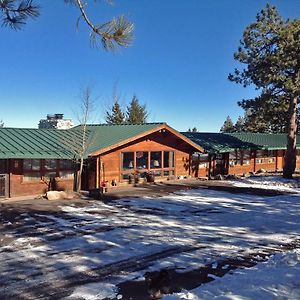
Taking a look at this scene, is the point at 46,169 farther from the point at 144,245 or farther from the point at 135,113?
the point at 135,113

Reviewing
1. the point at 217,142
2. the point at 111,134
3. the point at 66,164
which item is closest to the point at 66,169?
the point at 66,164

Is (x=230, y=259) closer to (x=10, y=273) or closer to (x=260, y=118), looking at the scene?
(x=10, y=273)

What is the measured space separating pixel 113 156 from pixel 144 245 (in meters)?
13.6

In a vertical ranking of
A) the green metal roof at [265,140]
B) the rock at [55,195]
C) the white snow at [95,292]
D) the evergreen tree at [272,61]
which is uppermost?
the evergreen tree at [272,61]

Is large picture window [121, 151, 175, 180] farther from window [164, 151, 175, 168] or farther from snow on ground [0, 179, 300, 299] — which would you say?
snow on ground [0, 179, 300, 299]

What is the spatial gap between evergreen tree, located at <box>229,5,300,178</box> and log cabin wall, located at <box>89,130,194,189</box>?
6.54m

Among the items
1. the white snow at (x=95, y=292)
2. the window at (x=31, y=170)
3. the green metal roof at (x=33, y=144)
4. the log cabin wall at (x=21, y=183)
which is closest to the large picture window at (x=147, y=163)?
the green metal roof at (x=33, y=144)

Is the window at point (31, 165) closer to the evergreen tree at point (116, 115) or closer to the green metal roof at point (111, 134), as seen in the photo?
the green metal roof at point (111, 134)

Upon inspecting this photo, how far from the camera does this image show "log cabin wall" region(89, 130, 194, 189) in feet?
80.6

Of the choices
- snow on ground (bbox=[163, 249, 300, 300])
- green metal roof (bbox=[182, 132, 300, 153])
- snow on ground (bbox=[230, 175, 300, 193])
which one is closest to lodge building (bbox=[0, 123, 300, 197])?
green metal roof (bbox=[182, 132, 300, 153])

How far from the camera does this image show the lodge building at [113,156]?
20.8 meters

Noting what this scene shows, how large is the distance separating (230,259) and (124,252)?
292 cm

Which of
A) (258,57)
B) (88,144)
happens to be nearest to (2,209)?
(88,144)

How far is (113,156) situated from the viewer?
2506cm
